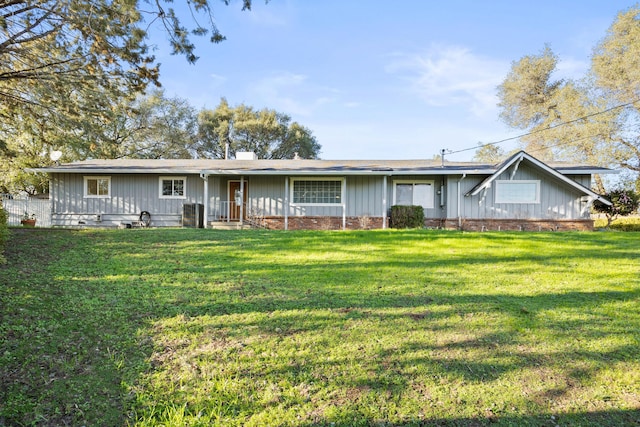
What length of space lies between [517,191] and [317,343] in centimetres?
1389

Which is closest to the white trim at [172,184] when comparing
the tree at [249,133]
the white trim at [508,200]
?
the white trim at [508,200]

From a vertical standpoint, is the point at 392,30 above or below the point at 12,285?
above

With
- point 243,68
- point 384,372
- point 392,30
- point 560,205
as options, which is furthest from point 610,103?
point 384,372

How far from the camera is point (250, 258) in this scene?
664 centimetres

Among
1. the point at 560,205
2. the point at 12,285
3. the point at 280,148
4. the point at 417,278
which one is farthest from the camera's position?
the point at 280,148

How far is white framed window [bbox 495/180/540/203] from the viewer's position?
14227 millimetres

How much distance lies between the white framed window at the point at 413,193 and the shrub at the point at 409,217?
116 cm

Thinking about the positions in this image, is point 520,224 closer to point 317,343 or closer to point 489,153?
point 317,343

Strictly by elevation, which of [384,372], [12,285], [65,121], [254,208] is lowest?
[384,372]

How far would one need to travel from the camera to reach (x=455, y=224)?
1431 centimetres

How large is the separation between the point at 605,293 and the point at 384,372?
12.3 feet

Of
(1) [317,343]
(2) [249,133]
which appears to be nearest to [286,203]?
(1) [317,343]

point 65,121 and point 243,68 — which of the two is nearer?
point 65,121

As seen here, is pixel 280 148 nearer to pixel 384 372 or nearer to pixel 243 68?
pixel 243 68
